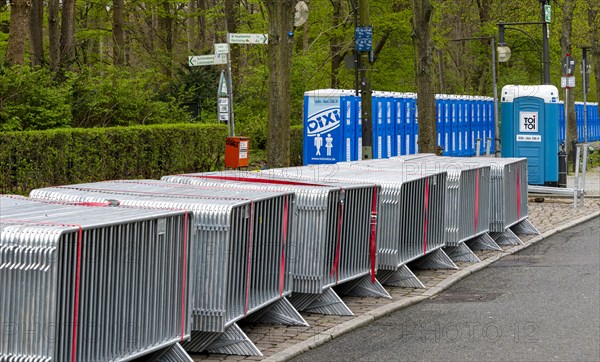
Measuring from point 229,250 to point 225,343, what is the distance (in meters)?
0.81

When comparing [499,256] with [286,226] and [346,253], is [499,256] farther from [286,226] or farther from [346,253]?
[286,226]

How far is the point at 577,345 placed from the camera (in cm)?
925

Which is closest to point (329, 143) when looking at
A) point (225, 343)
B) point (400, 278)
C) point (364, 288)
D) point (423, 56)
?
point (423, 56)

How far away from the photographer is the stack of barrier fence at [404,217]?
12219mm

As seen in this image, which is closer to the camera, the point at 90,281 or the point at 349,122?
the point at 90,281

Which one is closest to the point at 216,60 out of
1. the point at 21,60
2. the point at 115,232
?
the point at 21,60

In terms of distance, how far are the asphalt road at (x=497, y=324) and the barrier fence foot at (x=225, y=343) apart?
0.43 metres

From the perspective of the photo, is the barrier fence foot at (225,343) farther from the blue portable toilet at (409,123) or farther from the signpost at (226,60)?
the blue portable toilet at (409,123)

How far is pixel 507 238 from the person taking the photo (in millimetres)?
17312

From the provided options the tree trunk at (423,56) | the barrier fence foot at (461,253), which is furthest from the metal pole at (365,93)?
the barrier fence foot at (461,253)

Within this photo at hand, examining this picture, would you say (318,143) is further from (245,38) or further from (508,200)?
(508,200)

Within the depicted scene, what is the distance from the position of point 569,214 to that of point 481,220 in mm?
6606

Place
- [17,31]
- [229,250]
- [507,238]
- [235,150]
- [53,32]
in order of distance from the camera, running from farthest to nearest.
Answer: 1. [53,32]
2. [17,31]
3. [235,150]
4. [507,238]
5. [229,250]

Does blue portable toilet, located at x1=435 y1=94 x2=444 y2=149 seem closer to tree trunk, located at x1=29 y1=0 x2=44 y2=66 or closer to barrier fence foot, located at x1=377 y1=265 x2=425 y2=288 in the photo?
tree trunk, located at x1=29 y1=0 x2=44 y2=66
